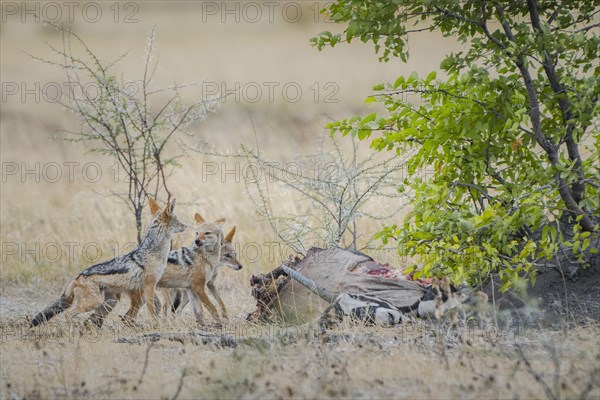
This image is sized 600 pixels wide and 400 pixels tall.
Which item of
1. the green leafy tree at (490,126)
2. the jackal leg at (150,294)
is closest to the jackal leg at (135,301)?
the jackal leg at (150,294)

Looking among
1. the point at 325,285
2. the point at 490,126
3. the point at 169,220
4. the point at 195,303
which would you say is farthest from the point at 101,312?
the point at 490,126

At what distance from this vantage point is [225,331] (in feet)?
29.3

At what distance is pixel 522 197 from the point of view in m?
8.45

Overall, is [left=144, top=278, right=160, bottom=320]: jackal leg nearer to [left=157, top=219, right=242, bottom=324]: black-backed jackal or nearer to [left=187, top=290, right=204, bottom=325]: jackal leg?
[left=157, top=219, right=242, bottom=324]: black-backed jackal

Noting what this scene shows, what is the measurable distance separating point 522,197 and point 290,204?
21.2ft

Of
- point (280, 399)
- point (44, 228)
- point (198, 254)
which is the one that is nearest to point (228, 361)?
point (280, 399)

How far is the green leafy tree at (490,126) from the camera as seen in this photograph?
848 centimetres

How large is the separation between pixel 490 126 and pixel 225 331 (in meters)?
3.39

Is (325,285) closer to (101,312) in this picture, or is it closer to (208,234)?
(208,234)

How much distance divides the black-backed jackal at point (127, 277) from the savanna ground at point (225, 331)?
0.78ft

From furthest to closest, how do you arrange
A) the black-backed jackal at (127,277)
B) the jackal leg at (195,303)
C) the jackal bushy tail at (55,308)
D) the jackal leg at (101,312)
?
the jackal leg at (195,303), the jackal leg at (101,312), the black-backed jackal at (127,277), the jackal bushy tail at (55,308)

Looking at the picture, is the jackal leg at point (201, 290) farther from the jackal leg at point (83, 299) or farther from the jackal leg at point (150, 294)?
the jackal leg at point (83, 299)

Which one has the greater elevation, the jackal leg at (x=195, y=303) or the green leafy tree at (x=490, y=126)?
the green leafy tree at (x=490, y=126)

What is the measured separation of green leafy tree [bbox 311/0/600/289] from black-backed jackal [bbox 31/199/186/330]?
2582mm
